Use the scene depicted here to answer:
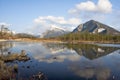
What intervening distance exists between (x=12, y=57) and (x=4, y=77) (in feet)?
75.1

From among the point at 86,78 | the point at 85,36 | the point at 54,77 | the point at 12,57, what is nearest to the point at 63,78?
the point at 54,77

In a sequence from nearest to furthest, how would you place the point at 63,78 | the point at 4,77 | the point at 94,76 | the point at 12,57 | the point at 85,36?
the point at 4,77
the point at 63,78
the point at 94,76
the point at 12,57
the point at 85,36

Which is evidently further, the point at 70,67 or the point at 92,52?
the point at 92,52

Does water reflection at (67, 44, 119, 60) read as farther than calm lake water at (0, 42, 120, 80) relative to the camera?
Yes

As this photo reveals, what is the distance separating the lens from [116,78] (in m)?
31.5

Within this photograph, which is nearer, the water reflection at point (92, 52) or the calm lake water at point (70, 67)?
the calm lake water at point (70, 67)

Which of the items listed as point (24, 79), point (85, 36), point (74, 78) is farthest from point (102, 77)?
point (85, 36)

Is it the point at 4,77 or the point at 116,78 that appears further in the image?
the point at 116,78

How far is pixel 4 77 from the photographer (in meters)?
27.5

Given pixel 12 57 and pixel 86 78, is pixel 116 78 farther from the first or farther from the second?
pixel 12 57

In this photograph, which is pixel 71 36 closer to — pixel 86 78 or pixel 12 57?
pixel 12 57

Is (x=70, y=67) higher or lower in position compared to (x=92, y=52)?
lower

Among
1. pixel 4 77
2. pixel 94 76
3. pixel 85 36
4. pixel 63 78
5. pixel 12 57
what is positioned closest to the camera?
pixel 4 77

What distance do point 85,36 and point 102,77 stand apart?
166204 mm
